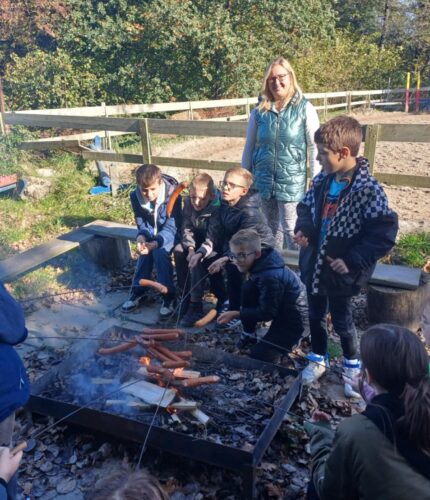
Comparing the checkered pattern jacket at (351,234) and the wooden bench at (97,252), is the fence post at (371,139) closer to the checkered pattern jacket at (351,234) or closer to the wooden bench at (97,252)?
the wooden bench at (97,252)

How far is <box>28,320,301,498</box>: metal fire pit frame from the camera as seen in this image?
2.48 metres

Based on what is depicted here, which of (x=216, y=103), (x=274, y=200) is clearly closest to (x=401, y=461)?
(x=274, y=200)

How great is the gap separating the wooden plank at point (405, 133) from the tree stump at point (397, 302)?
173 centimetres

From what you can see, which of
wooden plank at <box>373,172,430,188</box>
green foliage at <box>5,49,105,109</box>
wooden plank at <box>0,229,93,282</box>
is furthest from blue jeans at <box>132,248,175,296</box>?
green foliage at <box>5,49,105,109</box>

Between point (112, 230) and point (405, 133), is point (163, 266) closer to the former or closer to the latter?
point (112, 230)

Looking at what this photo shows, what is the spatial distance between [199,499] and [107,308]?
2712 millimetres

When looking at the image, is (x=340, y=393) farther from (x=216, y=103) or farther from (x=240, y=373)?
(x=216, y=103)

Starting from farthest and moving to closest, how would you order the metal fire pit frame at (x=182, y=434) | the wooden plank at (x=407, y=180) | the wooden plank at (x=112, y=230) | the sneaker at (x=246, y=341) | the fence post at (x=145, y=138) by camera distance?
the fence post at (x=145, y=138) < the wooden plank at (x=112, y=230) < the wooden plank at (x=407, y=180) < the sneaker at (x=246, y=341) < the metal fire pit frame at (x=182, y=434)

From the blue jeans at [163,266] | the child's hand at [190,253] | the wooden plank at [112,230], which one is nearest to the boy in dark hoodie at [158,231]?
the blue jeans at [163,266]

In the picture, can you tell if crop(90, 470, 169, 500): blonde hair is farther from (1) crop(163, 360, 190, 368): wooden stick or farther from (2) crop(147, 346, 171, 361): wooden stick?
(2) crop(147, 346, 171, 361): wooden stick

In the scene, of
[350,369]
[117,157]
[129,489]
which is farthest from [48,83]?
[129,489]

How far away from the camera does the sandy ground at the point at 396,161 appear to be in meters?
7.15

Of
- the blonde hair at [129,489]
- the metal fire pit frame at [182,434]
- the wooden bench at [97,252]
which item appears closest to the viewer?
the blonde hair at [129,489]

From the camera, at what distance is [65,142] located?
9.38 meters
